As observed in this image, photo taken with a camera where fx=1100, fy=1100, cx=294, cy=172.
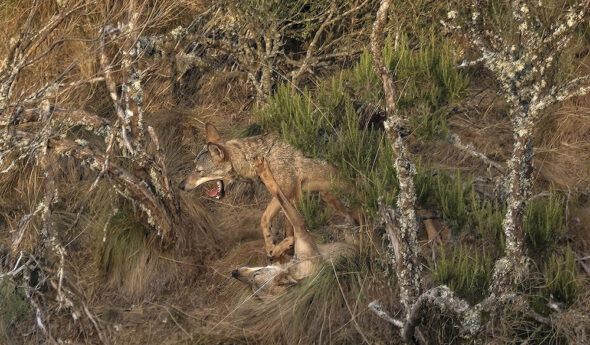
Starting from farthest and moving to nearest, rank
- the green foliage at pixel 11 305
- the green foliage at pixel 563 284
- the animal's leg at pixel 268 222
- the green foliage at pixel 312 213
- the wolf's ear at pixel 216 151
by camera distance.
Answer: the wolf's ear at pixel 216 151
the animal's leg at pixel 268 222
the green foliage at pixel 312 213
the green foliage at pixel 11 305
the green foliage at pixel 563 284

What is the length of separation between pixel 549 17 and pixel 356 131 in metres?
1.36

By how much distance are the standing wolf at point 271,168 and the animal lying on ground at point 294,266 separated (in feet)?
0.69

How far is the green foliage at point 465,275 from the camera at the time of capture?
5.42 metres

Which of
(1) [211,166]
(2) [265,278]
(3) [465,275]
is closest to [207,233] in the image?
(1) [211,166]

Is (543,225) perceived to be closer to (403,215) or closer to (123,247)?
(403,215)

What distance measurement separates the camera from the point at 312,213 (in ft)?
21.5

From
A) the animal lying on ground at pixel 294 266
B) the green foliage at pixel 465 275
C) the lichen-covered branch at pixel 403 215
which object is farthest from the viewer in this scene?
the animal lying on ground at pixel 294 266

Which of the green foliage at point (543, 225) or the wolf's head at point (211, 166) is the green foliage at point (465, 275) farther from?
the wolf's head at point (211, 166)

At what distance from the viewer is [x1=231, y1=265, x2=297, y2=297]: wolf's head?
20.4 ft

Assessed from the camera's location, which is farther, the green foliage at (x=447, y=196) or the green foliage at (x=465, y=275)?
the green foliage at (x=447, y=196)

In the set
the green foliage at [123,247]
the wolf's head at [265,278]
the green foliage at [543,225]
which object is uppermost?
the green foliage at [543,225]

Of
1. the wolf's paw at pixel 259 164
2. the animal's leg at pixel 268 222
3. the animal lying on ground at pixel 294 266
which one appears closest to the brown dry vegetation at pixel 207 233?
the animal lying on ground at pixel 294 266

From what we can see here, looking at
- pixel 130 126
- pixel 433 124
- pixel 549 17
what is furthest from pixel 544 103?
pixel 130 126

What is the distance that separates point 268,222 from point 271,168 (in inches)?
13.2
